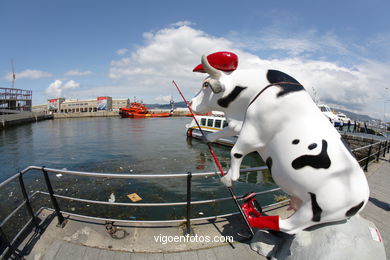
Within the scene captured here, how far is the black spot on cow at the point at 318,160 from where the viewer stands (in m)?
1.58

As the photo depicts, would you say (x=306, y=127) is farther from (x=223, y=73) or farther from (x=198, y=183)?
(x=198, y=183)

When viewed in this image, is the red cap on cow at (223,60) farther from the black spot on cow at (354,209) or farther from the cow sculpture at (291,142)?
the black spot on cow at (354,209)

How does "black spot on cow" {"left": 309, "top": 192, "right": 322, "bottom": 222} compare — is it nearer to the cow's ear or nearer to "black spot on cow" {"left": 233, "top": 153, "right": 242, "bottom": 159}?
"black spot on cow" {"left": 233, "top": 153, "right": 242, "bottom": 159}

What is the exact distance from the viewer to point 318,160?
159 centimetres

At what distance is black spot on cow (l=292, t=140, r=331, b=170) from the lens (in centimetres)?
158

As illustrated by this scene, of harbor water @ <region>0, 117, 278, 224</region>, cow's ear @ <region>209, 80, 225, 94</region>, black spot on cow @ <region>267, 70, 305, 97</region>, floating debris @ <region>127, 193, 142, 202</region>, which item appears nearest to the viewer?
black spot on cow @ <region>267, 70, 305, 97</region>

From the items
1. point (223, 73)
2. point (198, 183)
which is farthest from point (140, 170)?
point (223, 73)

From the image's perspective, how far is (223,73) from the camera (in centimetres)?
198

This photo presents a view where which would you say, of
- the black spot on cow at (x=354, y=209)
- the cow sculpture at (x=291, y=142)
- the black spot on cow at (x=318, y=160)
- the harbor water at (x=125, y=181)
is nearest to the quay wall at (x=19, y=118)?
the harbor water at (x=125, y=181)

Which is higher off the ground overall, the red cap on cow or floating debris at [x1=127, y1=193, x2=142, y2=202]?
the red cap on cow

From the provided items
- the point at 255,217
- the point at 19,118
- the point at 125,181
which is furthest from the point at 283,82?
the point at 19,118

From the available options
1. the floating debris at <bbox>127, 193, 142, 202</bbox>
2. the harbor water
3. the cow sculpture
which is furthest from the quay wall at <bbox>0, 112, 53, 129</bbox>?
the cow sculpture

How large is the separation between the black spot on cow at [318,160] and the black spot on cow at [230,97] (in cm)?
78

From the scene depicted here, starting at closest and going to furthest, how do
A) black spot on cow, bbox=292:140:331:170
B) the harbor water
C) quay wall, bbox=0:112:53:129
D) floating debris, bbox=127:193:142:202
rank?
A: black spot on cow, bbox=292:140:331:170 → the harbor water → floating debris, bbox=127:193:142:202 → quay wall, bbox=0:112:53:129
